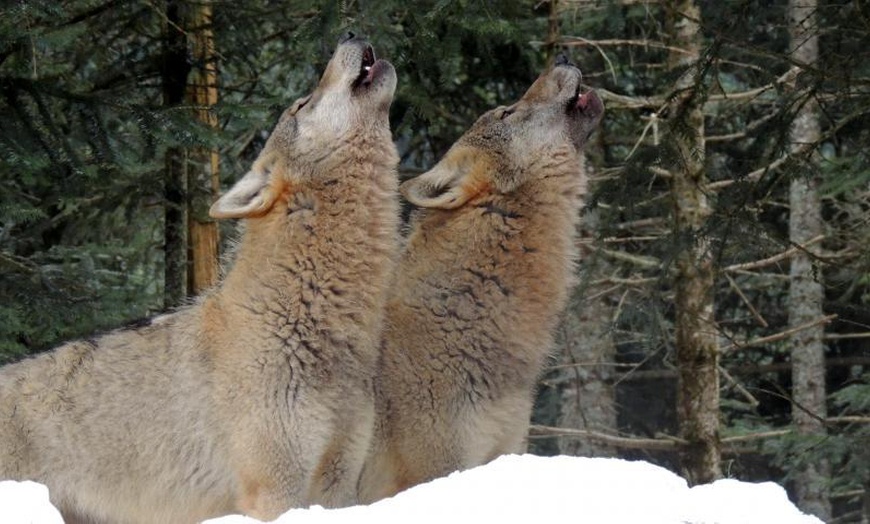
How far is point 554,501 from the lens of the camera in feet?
13.7

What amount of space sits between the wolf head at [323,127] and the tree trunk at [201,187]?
4.30m

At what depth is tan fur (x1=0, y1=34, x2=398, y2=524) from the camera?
5.63 metres

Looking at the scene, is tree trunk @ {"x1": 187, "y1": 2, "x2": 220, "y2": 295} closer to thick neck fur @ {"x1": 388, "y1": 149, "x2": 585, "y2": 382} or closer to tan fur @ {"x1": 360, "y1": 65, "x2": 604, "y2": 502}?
tan fur @ {"x1": 360, "y1": 65, "x2": 604, "y2": 502}

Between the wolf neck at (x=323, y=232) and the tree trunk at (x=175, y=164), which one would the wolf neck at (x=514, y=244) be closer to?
the wolf neck at (x=323, y=232)

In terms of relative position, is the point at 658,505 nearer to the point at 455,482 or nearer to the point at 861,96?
the point at 455,482

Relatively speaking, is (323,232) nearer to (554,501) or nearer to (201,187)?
(554,501)

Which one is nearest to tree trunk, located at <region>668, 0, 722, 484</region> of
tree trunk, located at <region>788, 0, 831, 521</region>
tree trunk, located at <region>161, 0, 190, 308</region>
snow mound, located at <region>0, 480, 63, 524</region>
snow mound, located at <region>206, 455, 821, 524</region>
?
tree trunk, located at <region>161, 0, 190, 308</region>

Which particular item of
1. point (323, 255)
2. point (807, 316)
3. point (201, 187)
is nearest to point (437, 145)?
point (201, 187)

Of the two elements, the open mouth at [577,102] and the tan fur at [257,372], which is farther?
the open mouth at [577,102]

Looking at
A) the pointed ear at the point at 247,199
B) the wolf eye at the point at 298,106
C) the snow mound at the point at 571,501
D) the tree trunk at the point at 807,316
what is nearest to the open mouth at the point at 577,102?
the wolf eye at the point at 298,106

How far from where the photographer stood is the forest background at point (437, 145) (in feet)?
30.1

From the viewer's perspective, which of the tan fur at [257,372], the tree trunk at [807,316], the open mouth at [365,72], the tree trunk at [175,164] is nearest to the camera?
the tan fur at [257,372]

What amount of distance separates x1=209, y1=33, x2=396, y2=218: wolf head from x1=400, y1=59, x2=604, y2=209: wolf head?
2.18ft

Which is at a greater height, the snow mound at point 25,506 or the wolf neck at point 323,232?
the wolf neck at point 323,232
